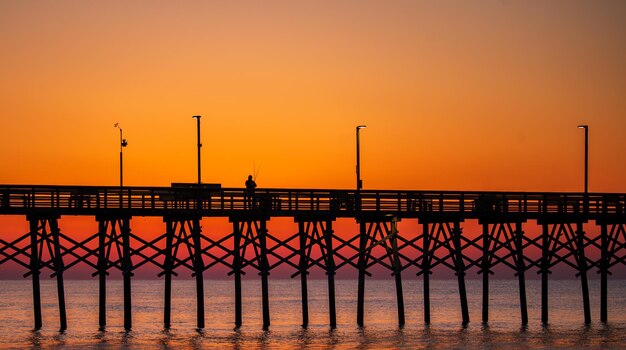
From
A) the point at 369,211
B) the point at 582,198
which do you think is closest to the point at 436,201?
the point at 369,211

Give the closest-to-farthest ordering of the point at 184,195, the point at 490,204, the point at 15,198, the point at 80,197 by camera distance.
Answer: the point at 15,198, the point at 80,197, the point at 184,195, the point at 490,204

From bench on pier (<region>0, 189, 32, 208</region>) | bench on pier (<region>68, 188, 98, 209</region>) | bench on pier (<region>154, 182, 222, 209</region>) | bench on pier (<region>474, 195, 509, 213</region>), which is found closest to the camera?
bench on pier (<region>0, 189, 32, 208</region>)

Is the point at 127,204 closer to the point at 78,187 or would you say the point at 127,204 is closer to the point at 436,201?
the point at 78,187

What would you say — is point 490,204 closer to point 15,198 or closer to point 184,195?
point 184,195

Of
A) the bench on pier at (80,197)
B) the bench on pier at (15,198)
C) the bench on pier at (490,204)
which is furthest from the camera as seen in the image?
the bench on pier at (490,204)

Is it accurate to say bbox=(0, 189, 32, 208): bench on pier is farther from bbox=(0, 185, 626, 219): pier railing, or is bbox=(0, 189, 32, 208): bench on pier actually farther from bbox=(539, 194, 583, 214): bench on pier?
bbox=(539, 194, 583, 214): bench on pier

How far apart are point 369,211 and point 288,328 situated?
11.8 meters

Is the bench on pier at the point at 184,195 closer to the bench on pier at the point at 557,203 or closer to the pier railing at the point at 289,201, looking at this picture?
the pier railing at the point at 289,201

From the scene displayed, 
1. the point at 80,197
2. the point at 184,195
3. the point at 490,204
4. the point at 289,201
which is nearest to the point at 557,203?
the point at 490,204

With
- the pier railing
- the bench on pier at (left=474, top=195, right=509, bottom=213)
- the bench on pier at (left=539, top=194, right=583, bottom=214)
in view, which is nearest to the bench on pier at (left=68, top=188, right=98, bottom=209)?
the pier railing

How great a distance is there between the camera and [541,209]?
56.9 meters

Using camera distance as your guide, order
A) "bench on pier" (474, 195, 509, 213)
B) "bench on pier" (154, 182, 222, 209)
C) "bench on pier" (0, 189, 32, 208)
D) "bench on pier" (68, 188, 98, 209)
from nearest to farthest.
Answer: "bench on pier" (0, 189, 32, 208)
"bench on pier" (68, 188, 98, 209)
"bench on pier" (154, 182, 222, 209)
"bench on pier" (474, 195, 509, 213)

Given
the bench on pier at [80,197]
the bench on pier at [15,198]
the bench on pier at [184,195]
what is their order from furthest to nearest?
1. the bench on pier at [184,195]
2. the bench on pier at [80,197]
3. the bench on pier at [15,198]

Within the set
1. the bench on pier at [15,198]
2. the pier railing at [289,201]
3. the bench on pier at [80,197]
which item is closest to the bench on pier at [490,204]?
the pier railing at [289,201]
